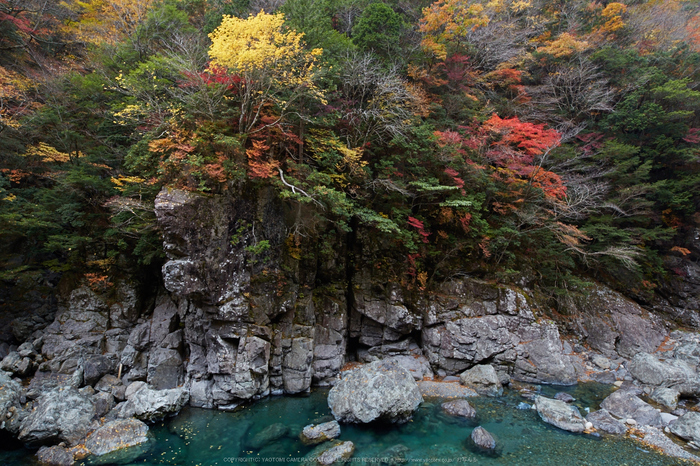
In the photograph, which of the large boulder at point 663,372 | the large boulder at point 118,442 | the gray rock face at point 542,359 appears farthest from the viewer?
the gray rock face at point 542,359

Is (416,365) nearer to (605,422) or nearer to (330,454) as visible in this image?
(330,454)

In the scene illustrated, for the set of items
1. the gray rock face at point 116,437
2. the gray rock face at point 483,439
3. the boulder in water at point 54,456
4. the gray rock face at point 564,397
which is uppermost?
the gray rock face at point 564,397

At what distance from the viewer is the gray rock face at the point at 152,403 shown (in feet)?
28.5

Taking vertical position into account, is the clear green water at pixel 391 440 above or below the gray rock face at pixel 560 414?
below

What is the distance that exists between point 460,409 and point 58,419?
410 inches

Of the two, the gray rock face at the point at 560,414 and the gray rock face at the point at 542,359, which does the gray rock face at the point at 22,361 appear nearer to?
the gray rock face at the point at 560,414

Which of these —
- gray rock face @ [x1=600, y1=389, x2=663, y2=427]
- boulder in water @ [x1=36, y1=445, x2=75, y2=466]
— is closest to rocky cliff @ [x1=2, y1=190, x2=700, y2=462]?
boulder in water @ [x1=36, y1=445, x2=75, y2=466]

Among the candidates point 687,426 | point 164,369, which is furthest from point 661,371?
point 164,369

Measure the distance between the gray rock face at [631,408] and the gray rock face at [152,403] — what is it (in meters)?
12.5

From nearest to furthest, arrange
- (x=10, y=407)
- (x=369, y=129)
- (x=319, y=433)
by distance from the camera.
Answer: (x=10, y=407), (x=319, y=433), (x=369, y=129)

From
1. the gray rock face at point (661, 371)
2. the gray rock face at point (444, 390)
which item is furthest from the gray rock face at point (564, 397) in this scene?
the gray rock face at point (661, 371)

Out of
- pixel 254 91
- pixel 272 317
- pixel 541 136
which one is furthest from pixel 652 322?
pixel 254 91

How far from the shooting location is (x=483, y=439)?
26.3ft

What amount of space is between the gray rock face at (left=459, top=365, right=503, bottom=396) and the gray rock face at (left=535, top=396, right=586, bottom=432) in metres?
1.32
